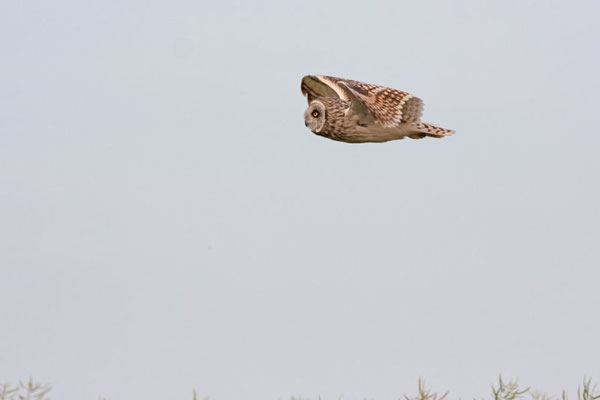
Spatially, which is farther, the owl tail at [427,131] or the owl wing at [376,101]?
the owl tail at [427,131]

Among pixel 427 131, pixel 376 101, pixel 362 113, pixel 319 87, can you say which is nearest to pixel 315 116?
pixel 319 87

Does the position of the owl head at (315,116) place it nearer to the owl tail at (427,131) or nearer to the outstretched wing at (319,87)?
the outstretched wing at (319,87)

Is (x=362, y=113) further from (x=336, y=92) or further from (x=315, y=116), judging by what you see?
(x=315, y=116)

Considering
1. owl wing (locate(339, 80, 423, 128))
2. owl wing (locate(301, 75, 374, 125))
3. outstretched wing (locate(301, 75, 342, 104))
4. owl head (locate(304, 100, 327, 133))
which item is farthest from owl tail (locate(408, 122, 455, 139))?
owl head (locate(304, 100, 327, 133))

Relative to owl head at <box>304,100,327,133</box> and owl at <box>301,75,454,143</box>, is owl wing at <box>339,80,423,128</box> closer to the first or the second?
owl at <box>301,75,454,143</box>

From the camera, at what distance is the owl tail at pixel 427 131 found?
1625 centimetres

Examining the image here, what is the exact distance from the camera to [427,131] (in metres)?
16.5

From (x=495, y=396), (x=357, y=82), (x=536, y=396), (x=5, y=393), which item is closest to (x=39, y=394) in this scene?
(x=5, y=393)

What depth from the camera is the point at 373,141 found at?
16328mm

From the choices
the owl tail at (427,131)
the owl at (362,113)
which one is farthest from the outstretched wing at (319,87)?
the owl tail at (427,131)

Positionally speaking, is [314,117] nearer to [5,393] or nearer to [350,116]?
[350,116]

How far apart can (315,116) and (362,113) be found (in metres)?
1.29

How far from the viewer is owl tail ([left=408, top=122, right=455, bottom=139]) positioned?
53.3ft

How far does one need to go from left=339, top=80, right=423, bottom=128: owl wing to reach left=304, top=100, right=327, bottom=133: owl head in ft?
2.46
